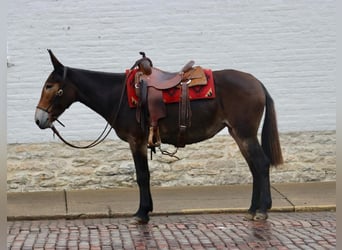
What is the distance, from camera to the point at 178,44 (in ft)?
32.0

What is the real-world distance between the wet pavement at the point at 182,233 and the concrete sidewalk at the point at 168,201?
215mm

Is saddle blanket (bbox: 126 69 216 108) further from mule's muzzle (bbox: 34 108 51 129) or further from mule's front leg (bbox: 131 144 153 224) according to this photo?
mule's muzzle (bbox: 34 108 51 129)

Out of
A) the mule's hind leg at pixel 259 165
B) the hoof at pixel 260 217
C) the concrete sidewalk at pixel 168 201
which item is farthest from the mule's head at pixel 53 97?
the hoof at pixel 260 217

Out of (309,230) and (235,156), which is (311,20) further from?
(309,230)

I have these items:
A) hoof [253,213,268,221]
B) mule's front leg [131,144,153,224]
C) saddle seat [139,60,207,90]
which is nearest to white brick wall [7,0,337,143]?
saddle seat [139,60,207,90]

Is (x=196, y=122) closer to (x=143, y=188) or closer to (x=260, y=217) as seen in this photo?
(x=143, y=188)

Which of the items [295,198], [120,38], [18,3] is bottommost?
[295,198]

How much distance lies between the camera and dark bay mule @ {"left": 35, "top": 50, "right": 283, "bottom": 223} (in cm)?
665

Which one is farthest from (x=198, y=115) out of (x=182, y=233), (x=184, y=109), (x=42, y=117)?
(x=42, y=117)

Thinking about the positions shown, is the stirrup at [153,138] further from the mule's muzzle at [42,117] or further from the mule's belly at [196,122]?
the mule's muzzle at [42,117]

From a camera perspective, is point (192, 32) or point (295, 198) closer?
point (295, 198)

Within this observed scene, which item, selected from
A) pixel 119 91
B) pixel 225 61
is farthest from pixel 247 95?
pixel 225 61

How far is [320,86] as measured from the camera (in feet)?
32.4

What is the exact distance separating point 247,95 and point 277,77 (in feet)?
11.1
